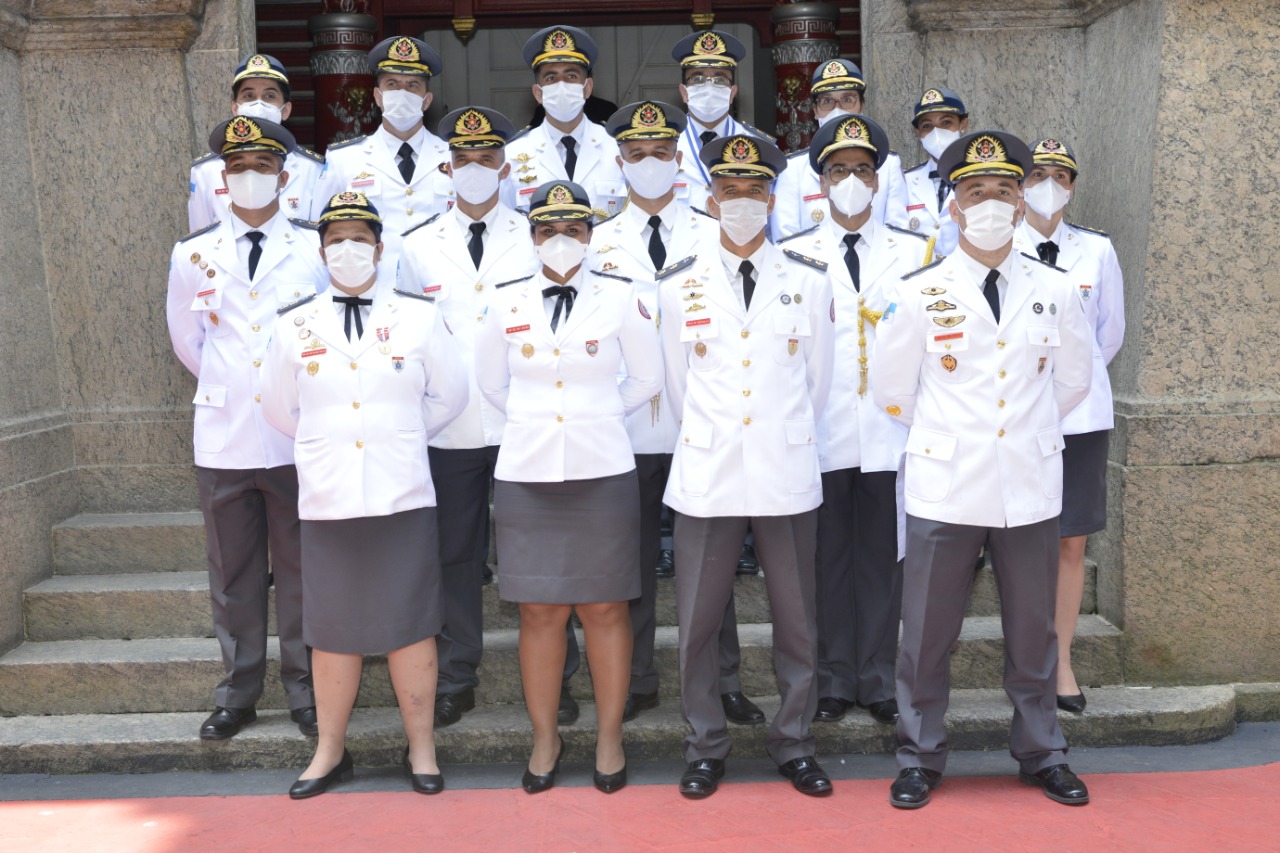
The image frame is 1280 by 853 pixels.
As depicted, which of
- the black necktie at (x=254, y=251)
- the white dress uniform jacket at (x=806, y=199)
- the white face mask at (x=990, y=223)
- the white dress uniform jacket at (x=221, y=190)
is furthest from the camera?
the white dress uniform jacket at (x=221, y=190)

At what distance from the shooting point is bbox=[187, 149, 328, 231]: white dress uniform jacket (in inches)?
217

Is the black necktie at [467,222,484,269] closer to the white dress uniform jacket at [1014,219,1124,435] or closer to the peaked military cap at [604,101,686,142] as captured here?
the peaked military cap at [604,101,686,142]

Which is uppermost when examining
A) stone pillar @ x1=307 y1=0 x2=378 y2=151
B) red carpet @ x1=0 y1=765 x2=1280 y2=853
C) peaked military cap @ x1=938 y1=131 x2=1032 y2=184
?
stone pillar @ x1=307 y1=0 x2=378 y2=151

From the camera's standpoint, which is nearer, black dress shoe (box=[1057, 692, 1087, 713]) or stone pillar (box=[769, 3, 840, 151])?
Result: black dress shoe (box=[1057, 692, 1087, 713])

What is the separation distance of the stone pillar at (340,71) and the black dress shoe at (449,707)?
3.98 m

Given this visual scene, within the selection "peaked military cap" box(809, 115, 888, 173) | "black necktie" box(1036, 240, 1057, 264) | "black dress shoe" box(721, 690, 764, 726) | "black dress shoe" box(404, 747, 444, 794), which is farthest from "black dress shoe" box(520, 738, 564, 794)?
"black necktie" box(1036, 240, 1057, 264)

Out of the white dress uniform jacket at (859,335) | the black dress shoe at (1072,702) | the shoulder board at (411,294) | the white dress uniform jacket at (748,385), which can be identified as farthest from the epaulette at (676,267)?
the black dress shoe at (1072,702)

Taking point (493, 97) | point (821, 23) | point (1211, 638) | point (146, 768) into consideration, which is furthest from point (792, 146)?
point (146, 768)

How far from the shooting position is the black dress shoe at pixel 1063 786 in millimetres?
4410

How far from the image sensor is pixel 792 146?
802 centimetres

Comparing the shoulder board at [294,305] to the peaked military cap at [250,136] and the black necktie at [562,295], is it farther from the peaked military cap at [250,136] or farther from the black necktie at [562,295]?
the black necktie at [562,295]

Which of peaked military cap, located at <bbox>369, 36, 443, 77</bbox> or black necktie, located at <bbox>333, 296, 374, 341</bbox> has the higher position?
peaked military cap, located at <bbox>369, 36, 443, 77</bbox>

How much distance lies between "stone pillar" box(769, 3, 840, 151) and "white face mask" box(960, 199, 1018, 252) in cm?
373

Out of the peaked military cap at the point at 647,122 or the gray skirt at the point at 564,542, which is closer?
the gray skirt at the point at 564,542
